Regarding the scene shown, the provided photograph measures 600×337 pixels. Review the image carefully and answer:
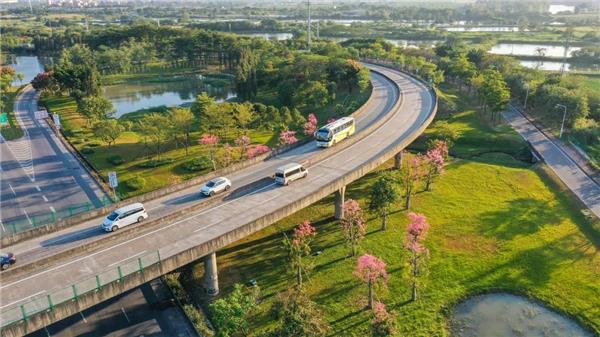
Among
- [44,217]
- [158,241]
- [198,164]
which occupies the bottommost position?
[44,217]

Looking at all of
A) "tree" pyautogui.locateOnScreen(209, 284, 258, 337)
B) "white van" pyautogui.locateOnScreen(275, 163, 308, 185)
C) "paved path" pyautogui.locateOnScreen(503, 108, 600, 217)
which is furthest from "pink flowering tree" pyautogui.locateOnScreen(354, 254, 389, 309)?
"paved path" pyautogui.locateOnScreen(503, 108, 600, 217)

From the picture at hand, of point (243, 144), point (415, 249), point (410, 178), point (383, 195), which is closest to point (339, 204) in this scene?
point (383, 195)

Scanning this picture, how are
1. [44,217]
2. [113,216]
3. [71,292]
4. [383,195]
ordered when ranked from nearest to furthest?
[71,292] < [113,216] < [383,195] < [44,217]

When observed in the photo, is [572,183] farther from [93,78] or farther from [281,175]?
[93,78]

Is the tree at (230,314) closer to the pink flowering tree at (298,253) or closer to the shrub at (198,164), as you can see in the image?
the pink flowering tree at (298,253)

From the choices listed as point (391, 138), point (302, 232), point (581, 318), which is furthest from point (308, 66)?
A: point (581, 318)

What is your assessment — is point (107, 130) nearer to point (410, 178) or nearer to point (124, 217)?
point (124, 217)
